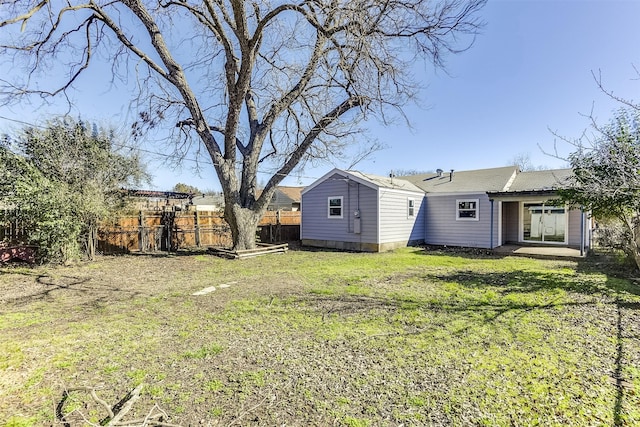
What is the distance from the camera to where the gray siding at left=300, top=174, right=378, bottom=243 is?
12.2 metres

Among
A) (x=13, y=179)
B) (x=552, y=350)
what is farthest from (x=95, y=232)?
(x=552, y=350)

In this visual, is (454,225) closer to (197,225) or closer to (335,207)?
(335,207)

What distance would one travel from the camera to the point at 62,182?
28.7ft

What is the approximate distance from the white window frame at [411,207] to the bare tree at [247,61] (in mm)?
4021

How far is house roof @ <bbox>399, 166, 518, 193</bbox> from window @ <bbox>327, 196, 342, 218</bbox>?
4.36 meters

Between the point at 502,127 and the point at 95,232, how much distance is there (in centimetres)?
1797

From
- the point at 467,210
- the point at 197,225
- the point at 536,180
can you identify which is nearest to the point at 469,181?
the point at 467,210

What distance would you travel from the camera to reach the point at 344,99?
10.8m

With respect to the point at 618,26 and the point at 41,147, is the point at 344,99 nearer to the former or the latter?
the point at 618,26

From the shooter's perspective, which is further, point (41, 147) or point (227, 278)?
point (41, 147)

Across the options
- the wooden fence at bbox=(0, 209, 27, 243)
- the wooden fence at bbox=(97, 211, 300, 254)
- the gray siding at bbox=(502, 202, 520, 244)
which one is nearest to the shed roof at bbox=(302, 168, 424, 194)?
the wooden fence at bbox=(97, 211, 300, 254)

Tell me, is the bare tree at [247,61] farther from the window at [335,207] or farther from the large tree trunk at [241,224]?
the window at [335,207]

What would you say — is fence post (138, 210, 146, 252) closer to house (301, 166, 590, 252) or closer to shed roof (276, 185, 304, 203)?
house (301, 166, 590, 252)

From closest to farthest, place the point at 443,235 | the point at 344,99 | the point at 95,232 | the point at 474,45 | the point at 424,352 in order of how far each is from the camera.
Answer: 1. the point at 424,352
2. the point at 474,45
3. the point at 95,232
4. the point at 344,99
5. the point at 443,235
